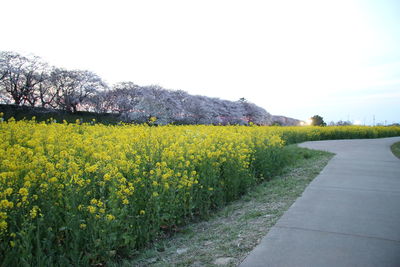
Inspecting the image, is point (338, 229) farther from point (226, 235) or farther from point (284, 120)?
point (284, 120)

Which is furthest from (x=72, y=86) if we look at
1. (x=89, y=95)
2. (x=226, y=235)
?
(x=226, y=235)

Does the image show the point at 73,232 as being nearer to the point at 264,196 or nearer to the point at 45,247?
the point at 45,247

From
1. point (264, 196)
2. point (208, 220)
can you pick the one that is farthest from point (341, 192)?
point (208, 220)

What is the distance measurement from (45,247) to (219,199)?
2.96m

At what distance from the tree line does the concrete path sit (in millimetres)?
21734

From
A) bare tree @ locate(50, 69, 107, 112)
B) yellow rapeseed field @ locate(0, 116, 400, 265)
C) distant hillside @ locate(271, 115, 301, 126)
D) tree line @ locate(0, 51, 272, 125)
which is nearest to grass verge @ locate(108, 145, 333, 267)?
yellow rapeseed field @ locate(0, 116, 400, 265)

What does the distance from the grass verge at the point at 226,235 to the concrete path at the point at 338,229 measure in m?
0.24

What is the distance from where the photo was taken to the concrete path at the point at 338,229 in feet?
9.08

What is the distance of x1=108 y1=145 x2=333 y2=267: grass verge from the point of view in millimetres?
3180

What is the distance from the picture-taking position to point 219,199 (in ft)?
17.2

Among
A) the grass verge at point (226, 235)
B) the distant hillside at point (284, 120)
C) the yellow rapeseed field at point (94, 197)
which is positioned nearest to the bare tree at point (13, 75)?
the yellow rapeseed field at point (94, 197)

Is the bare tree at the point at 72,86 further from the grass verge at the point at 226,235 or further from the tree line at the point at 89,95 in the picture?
the grass verge at the point at 226,235

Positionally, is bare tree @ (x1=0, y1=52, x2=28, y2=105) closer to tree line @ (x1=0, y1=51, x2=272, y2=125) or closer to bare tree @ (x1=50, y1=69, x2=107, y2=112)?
tree line @ (x1=0, y1=51, x2=272, y2=125)

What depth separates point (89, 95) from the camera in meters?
32.2
